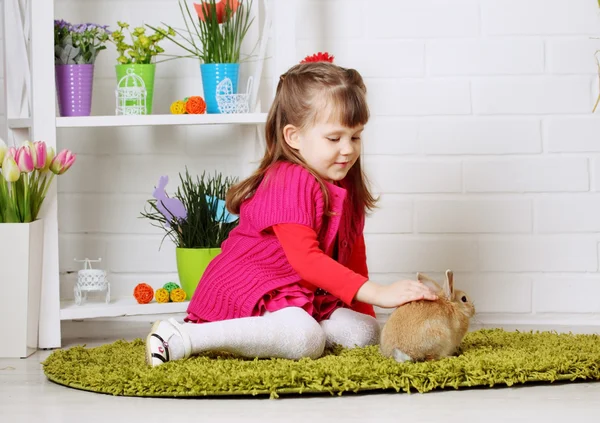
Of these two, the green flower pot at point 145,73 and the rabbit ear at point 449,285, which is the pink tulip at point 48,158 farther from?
the rabbit ear at point 449,285

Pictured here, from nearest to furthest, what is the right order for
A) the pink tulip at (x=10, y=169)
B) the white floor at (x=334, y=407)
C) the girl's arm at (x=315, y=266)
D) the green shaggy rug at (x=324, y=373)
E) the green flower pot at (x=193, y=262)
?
the white floor at (x=334, y=407), the green shaggy rug at (x=324, y=373), the girl's arm at (x=315, y=266), the pink tulip at (x=10, y=169), the green flower pot at (x=193, y=262)

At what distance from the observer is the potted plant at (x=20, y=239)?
1868 millimetres

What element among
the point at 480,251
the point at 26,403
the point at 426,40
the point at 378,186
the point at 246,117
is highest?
the point at 426,40

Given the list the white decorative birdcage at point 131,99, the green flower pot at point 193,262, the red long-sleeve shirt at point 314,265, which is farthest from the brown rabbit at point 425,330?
the white decorative birdcage at point 131,99

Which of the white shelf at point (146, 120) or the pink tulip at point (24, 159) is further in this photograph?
the white shelf at point (146, 120)

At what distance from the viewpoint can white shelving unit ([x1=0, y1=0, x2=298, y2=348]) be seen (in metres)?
1.96

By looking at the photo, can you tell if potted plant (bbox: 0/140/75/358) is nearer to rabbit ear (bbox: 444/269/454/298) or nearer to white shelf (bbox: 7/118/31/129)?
white shelf (bbox: 7/118/31/129)

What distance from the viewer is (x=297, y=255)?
1.68 m

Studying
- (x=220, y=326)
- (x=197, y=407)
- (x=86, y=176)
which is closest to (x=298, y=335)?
(x=220, y=326)

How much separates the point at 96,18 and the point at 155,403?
1233 mm

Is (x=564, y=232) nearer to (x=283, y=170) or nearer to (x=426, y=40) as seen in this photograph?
(x=426, y=40)

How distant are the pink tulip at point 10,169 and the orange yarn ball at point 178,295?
17.7 inches

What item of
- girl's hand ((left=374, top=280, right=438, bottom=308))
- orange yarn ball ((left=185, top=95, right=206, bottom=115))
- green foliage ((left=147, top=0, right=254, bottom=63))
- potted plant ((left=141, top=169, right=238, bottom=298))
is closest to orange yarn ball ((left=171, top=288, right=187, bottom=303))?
potted plant ((left=141, top=169, right=238, bottom=298))

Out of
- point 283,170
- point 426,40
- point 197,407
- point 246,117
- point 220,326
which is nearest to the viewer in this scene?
point 197,407
